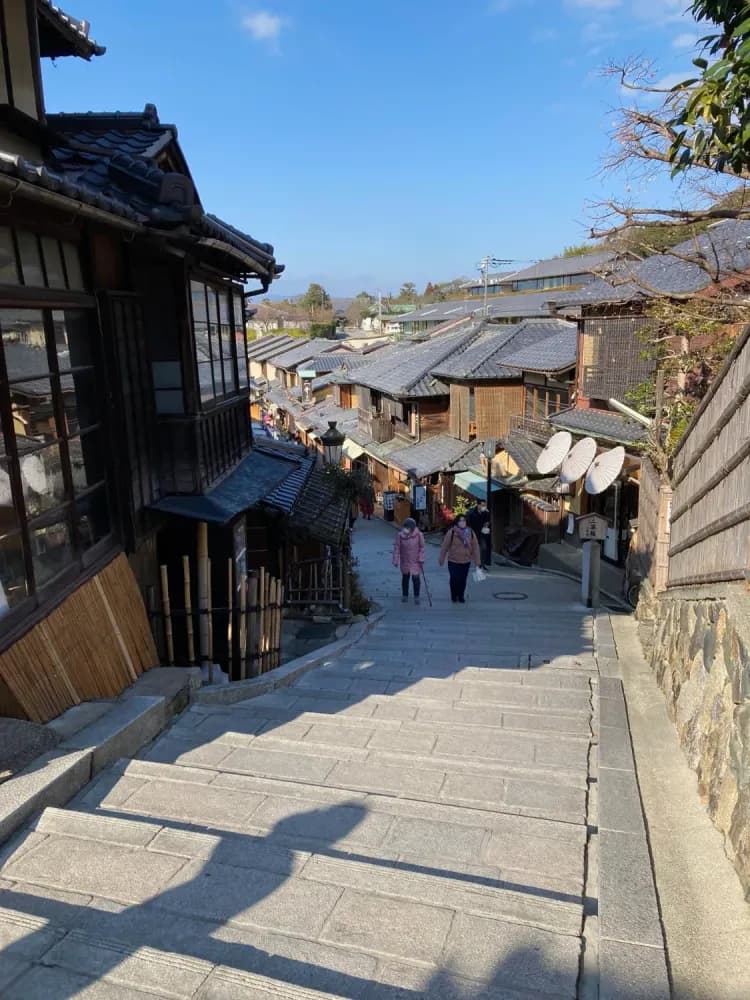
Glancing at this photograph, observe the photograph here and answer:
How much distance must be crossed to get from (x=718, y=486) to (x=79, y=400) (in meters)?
6.05

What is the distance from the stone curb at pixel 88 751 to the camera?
4012 millimetres

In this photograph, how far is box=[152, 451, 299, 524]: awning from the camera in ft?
25.3

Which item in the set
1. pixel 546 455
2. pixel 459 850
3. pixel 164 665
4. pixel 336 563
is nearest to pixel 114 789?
pixel 459 850

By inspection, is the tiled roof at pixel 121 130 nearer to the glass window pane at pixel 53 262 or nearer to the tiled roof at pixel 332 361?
the glass window pane at pixel 53 262

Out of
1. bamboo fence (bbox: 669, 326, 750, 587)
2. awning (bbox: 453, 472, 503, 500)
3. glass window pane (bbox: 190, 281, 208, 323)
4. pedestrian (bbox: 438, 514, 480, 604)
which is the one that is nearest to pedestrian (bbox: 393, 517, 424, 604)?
pedestrian (bbox: 438, 514, 480, 604)

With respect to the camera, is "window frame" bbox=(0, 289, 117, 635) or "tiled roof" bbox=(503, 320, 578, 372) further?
"tiled roof" bbox=(503, 320, 578, 372)

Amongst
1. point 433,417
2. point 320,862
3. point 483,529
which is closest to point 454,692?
point 320,862

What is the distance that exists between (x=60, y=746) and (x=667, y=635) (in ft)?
19.6

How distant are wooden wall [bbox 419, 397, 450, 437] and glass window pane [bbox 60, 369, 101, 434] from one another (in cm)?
2439

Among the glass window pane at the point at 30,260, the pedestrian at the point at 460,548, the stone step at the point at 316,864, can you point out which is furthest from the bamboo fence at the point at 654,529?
the glass window pane at the point at 30,260

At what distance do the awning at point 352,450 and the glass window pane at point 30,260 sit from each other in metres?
30.3

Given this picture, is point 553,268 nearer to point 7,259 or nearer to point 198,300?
point 198,300

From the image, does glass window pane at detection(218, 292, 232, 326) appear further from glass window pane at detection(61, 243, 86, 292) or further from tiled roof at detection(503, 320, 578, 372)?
tiled roof at detection(503, 320, 578, 372)

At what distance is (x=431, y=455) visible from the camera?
28359 mm
